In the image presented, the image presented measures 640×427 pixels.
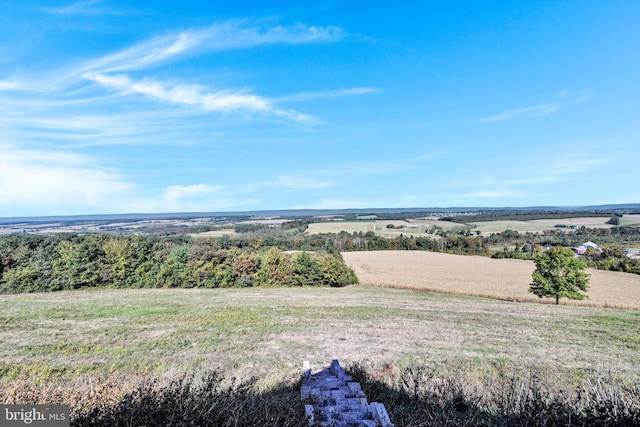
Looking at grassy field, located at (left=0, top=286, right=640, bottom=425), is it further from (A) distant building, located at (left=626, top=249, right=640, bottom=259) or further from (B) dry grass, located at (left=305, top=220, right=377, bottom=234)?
(B) dry grass, located at (left=305, top=220, right=377, bottom=234)

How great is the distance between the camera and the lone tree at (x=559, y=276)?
95.5 ft

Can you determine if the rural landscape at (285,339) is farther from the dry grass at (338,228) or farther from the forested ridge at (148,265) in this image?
the dry grass at (338,228)

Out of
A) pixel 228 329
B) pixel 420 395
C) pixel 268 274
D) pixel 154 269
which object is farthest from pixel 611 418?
pixel 154 269

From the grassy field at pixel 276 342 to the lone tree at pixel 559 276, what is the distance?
7.12m

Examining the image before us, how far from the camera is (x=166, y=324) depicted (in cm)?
1811

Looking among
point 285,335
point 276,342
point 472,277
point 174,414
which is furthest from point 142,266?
point 472,277

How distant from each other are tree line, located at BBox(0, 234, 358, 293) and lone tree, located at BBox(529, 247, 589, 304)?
20556 mm

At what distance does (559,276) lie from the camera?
97.0ft

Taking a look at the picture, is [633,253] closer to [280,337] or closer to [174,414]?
[280,337]

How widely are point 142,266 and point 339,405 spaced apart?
39237mm

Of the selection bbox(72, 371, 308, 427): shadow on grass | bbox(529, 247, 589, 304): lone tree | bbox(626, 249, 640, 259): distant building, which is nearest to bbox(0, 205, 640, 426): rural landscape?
bbox(72, 371, 308, 427): shadow on grass

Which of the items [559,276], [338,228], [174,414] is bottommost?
[559,276]

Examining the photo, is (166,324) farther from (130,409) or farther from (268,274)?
(268,274)

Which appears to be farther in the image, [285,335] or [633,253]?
[633,253]
